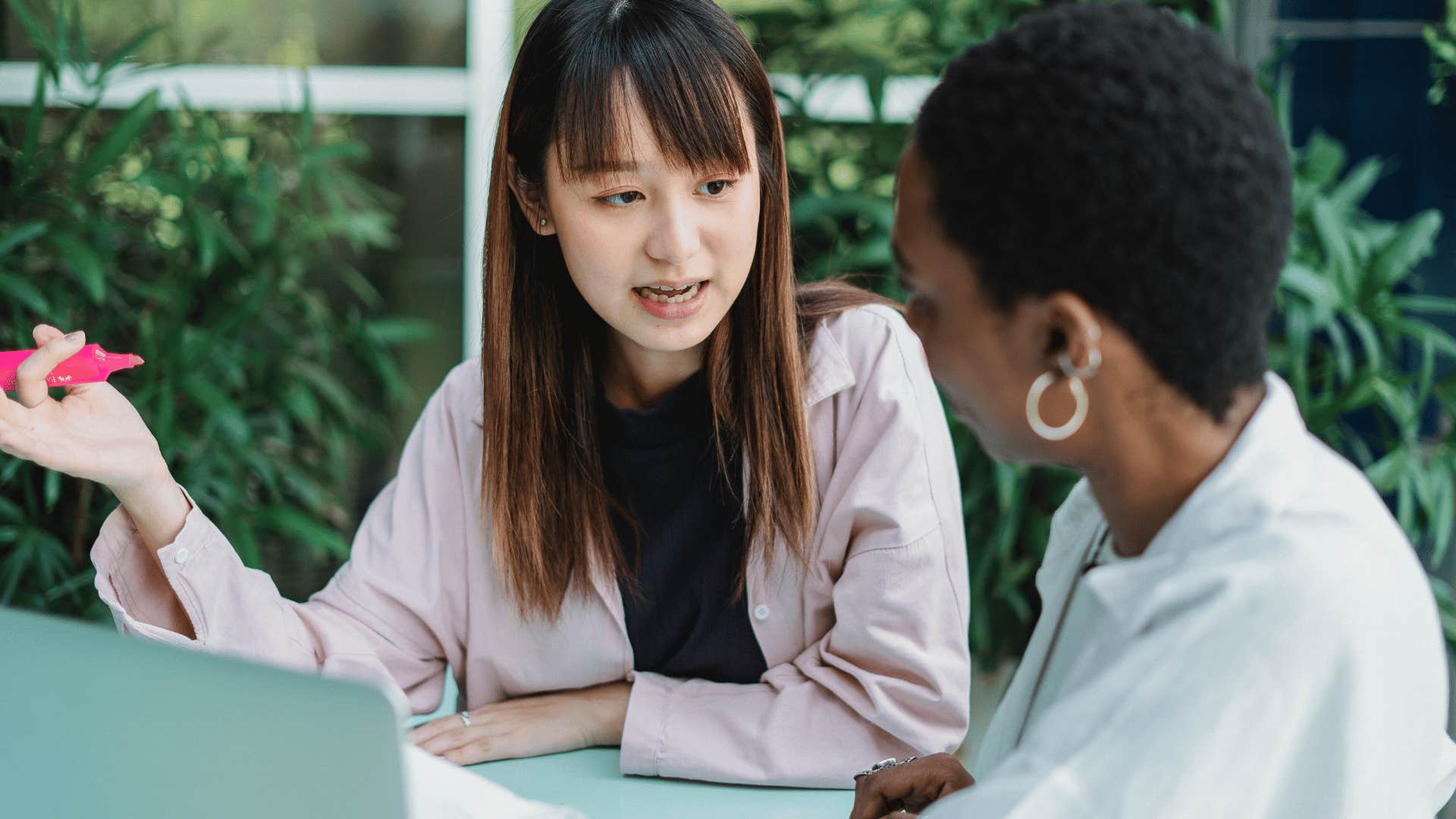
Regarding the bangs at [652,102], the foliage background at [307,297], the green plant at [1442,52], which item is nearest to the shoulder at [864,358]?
the bangs at [652,102]

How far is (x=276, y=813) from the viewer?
0.65 meters

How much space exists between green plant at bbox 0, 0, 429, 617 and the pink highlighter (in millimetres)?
1201

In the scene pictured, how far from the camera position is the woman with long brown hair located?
4.13ft

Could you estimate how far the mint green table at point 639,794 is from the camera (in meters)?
1.18

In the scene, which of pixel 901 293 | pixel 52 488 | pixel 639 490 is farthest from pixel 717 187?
pixel 52 488

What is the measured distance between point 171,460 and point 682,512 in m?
1.40

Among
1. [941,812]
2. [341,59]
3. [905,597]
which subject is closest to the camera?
[941,812]

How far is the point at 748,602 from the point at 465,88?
2.20m

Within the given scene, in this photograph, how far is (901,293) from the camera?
2598 mm

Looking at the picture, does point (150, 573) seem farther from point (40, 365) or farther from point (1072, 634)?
point (1072, 634)

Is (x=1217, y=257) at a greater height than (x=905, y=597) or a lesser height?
greater

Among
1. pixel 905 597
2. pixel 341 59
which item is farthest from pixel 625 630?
pixel 341 59

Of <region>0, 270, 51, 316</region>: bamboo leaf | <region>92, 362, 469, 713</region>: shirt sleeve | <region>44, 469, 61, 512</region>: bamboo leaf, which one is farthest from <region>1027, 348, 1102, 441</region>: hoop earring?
<region>0, 270, 51, 316</region>: bamboo leaf

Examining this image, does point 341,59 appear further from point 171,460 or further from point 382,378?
point 171,460
